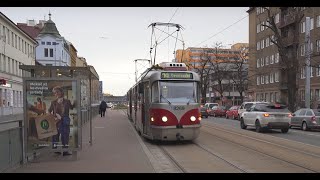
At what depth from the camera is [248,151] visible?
1400cm

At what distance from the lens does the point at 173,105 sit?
616 inches

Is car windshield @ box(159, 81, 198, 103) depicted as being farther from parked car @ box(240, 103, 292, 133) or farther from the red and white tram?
parked car @ box(240, 103, 292, 133)

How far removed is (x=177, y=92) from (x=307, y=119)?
1312cm

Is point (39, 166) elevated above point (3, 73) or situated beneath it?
situated beneath

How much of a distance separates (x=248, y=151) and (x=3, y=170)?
7946 mm

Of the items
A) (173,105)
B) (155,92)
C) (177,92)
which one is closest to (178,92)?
(177,92)

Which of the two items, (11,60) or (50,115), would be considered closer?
(50,115)

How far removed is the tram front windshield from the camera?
1588cm

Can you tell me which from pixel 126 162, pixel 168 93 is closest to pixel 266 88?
pixel 168 93

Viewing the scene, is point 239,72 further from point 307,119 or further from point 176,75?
point 176,75

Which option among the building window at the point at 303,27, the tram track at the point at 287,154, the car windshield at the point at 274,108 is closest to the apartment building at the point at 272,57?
the building window at the point at 303,27

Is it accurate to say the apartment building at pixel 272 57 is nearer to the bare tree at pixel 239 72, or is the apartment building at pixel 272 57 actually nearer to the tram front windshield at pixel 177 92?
the bare tree at pixel 239 72

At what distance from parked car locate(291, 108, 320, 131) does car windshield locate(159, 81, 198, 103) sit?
1219 cm
